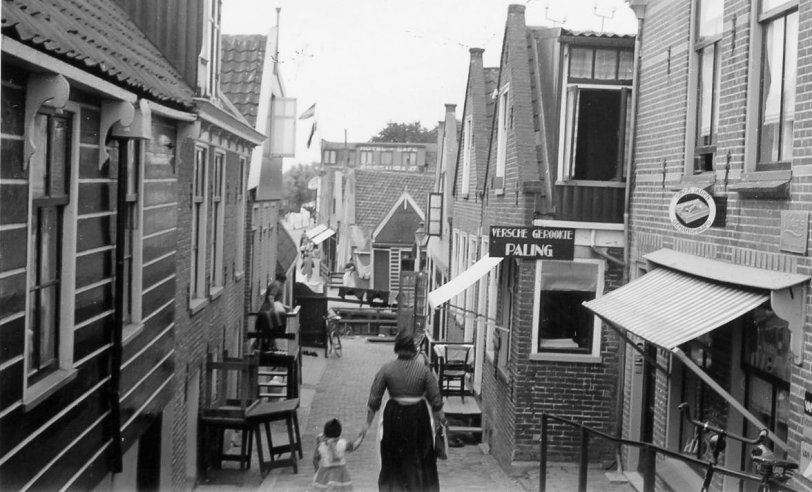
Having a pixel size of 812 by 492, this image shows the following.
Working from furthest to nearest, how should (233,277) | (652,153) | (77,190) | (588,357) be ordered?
(233,277) → (588,357) → (652,153) → (77,190)

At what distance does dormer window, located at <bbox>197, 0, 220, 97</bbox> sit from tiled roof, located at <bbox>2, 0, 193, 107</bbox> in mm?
946

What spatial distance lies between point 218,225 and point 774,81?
367 inches

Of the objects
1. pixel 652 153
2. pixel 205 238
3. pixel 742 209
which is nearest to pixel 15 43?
pixel 742 209

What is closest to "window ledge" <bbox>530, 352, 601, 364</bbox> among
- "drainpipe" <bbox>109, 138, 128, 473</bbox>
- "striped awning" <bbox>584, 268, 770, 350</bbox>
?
"striped awning" <bbox>584, 268, 770, 350</bbox>

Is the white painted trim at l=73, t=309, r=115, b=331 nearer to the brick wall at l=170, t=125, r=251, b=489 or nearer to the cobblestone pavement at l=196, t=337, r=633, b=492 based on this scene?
the cobblestone pavement at l=196, t=337, r=633, b=492

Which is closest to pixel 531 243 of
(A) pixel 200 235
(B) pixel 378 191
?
(A) pixel 200 235

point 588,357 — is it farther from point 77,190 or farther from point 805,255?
point 77,190

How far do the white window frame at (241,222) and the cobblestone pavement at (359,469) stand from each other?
3004 millimetres

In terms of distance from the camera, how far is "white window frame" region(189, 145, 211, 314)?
42.5ft

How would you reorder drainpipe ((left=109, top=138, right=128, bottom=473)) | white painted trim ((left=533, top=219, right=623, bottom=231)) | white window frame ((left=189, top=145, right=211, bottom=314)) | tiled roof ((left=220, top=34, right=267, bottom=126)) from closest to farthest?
drainpipe ((left=109, top=138, right=128, bottom=473))
white window frame ((left=189, top=145, right=211, bottom=314))
white painted trim ((left=533, top=219, right=623, bottom=231))
tiled roof ((left=220, top=34, right=267, bottom=126))

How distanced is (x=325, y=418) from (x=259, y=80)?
672 cm

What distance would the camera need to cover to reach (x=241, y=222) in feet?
59.2

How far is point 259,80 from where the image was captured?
19.7 m

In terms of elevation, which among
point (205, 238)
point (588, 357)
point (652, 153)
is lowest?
point (588, 357)
